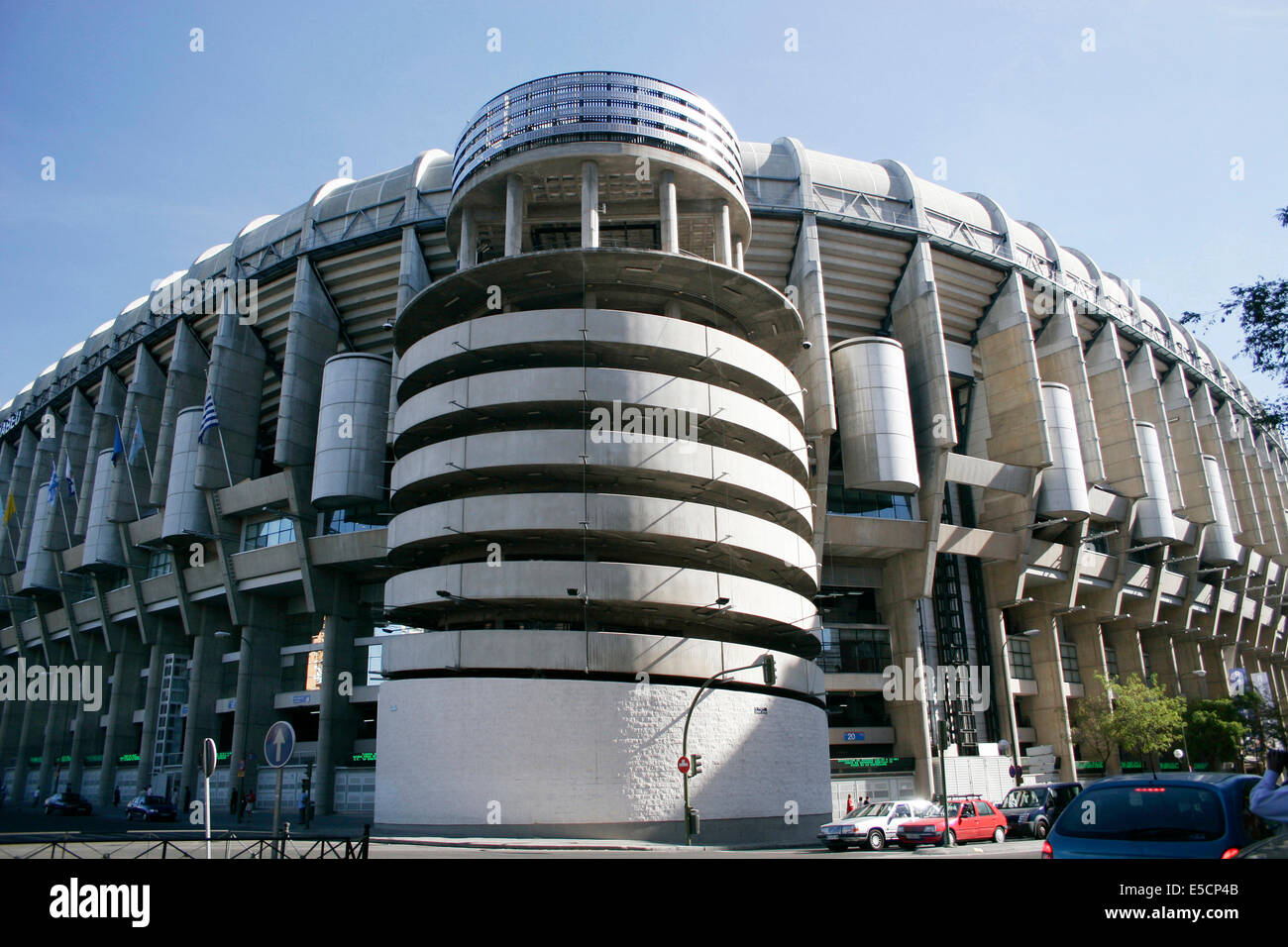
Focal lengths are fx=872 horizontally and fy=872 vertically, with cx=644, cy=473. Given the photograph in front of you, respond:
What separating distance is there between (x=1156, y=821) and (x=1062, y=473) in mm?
47943

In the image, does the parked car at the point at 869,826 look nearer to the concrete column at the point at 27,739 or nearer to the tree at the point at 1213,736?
the tree at the point at 1213,736

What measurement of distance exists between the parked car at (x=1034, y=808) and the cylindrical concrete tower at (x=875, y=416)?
53.6 ft

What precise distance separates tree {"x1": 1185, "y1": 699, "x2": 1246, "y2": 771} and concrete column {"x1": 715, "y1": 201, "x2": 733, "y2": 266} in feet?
141

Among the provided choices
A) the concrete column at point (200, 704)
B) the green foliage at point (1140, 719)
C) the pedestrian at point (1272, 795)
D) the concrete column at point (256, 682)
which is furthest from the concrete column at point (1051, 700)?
the concrete column at point (200, 704)

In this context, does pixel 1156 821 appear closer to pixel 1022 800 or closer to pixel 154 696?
pixel 1022 800

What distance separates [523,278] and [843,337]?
2334 cm

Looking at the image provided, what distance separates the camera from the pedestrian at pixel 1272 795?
665cm

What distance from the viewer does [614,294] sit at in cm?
4153

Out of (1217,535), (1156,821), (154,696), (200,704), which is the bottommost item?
(1156,821)

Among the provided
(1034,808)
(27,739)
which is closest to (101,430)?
(27,739)

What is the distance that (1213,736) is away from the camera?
55.7 metres

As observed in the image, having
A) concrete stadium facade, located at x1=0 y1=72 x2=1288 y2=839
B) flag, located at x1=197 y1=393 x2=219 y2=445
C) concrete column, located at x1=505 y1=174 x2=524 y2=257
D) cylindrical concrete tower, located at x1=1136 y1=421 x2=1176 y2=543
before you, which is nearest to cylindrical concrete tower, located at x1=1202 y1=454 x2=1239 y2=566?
concrete stadium facade, located at x1=0 y1=72 x2=1288 y2=839
